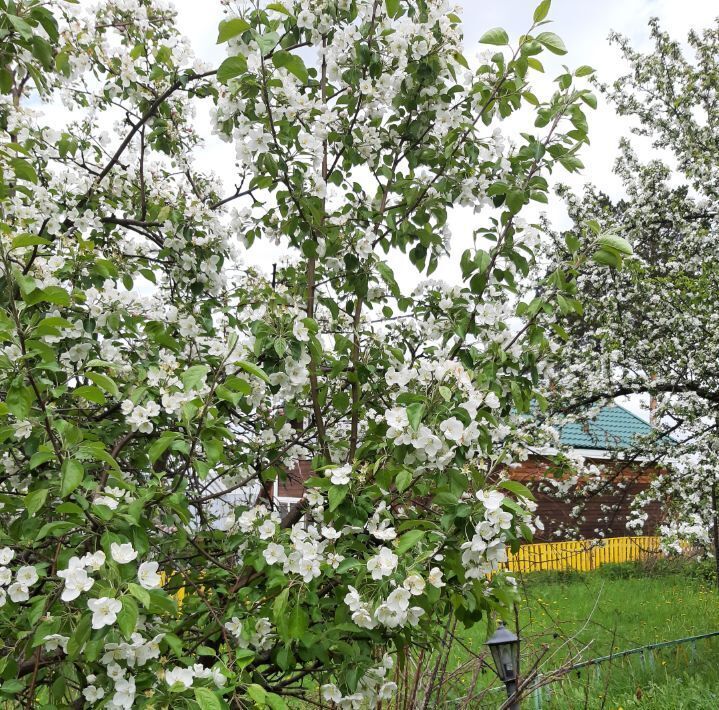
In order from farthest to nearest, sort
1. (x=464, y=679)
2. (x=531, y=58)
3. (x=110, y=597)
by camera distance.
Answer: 1. (x=464, y=679)
2. (x=531, y=58)
3. (x=110, y=597)

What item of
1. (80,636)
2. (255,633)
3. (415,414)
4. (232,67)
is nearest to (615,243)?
(415,414)

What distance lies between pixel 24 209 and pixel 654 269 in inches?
215

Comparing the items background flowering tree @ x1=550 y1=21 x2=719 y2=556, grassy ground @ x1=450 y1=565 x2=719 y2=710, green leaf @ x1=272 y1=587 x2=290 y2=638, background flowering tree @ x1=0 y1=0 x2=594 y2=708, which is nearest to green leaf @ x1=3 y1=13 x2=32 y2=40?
background flowering tree @ x1=0 y1=0 x2=594 y2=708

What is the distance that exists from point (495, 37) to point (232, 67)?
0.83 metres

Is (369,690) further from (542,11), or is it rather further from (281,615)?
(542,11)

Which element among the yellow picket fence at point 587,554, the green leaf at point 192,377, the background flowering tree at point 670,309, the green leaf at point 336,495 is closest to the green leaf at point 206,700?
the green leaf at point 336,495

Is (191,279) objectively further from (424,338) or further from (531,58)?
(531,58)

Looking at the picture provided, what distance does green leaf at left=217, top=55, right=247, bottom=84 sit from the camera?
185 centimetres

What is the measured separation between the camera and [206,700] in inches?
54.4

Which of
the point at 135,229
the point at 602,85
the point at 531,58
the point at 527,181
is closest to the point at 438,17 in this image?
the point at 531,58

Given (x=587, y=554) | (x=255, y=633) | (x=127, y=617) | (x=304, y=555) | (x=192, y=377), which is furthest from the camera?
(x=587, y=554)

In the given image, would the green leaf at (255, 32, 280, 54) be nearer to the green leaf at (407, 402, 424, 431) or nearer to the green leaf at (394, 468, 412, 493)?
the green leaf at (407, 402, 424, 431)

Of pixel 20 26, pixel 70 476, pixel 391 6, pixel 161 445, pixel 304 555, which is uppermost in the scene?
pixel 391 6

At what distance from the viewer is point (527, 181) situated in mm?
2207
